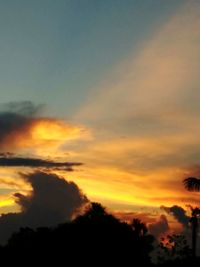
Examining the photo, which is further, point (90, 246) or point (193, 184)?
point (90, 246)

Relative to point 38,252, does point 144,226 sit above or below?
above

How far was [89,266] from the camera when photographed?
64.2 metres

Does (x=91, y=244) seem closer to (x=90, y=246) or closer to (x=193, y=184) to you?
(x=90, y=246)

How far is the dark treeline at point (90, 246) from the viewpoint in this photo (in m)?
64.8

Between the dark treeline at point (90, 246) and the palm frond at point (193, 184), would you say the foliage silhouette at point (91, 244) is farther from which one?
the palm frond at point (193, 184)

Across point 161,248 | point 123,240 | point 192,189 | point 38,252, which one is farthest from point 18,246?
point 161,248

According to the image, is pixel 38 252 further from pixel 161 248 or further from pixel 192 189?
pixel 161 248

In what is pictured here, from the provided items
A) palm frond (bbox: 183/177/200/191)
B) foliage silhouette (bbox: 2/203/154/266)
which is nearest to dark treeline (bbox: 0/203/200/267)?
foliage silhouette (bbox: 2/203/154/266)

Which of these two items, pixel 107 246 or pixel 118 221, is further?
pixel 118 221

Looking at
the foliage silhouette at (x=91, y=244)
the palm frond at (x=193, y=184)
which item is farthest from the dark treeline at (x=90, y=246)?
the palm frond at (x=193, y=184)

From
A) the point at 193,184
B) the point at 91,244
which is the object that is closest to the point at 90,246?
the point at 91,244

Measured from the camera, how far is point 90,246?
214 feet

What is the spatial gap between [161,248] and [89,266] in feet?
284

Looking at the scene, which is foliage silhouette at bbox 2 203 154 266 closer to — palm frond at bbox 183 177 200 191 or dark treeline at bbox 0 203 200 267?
dark treeline at bbox 0 203 200 267
